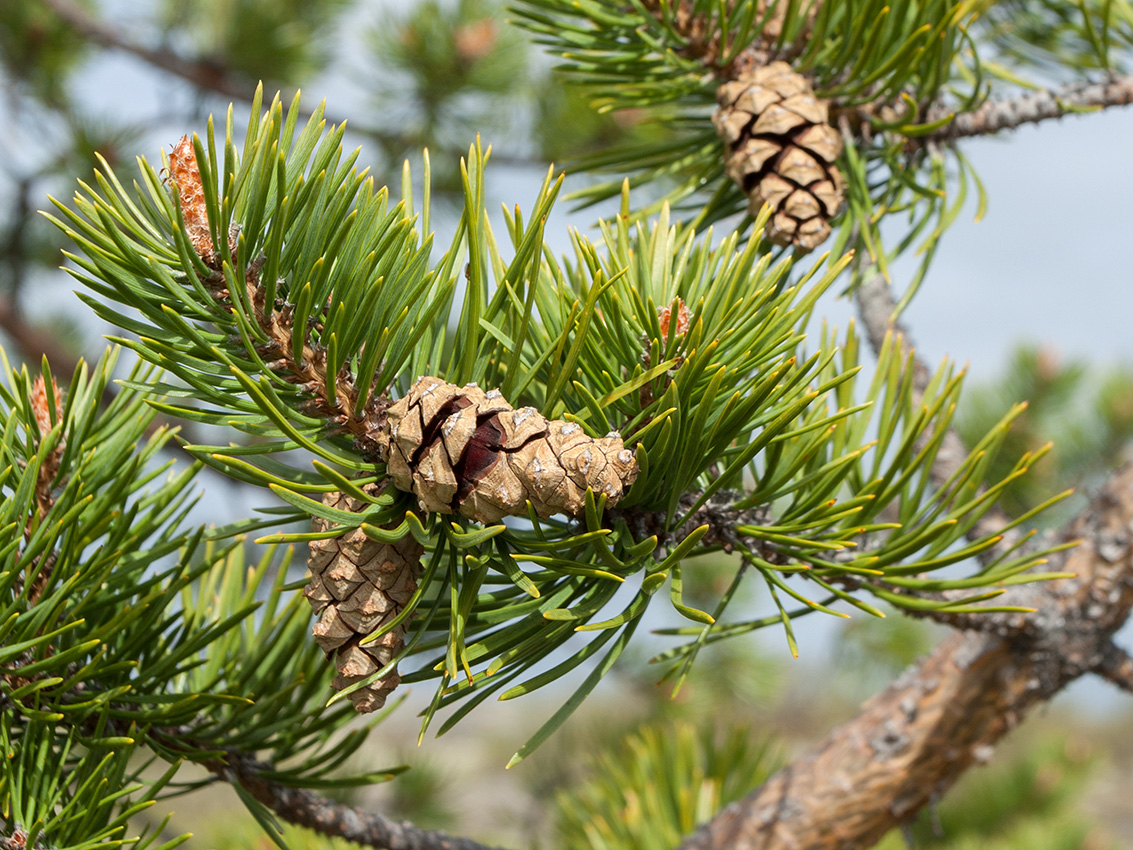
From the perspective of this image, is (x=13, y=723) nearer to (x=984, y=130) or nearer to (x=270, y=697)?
(x=270, y=697)

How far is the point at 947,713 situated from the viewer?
19.6 inches

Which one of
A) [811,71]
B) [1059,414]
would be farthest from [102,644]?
[1059,414]

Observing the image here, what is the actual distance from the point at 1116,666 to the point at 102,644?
20.3 inches

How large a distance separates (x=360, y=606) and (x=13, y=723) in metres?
0.18

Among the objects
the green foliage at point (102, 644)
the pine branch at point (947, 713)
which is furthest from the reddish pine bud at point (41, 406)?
the pine branch at point (947, 713)

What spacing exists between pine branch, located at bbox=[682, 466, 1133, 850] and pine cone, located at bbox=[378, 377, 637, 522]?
1.08 ft

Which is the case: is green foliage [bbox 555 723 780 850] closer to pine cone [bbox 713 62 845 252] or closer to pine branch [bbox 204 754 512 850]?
pine branch [bbox 204 754 512 850]

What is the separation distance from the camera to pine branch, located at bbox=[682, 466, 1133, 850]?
18.8 inches

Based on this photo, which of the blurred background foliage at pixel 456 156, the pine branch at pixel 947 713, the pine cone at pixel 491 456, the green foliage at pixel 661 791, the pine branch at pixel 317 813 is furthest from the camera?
the blurred background foliage at pixel 456 156

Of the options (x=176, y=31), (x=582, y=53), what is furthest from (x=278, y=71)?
(x=582, y=53)

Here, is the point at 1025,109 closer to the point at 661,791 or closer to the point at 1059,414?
the point at 661,791

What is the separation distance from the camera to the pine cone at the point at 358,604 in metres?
0.28

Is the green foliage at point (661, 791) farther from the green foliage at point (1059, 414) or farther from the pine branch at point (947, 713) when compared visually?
the green foliage at point (1059, 414)

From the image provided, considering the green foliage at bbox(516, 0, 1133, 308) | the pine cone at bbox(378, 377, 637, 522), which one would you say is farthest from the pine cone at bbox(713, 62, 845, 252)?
the pine cone at bbox(378, 377, 637, 522)
